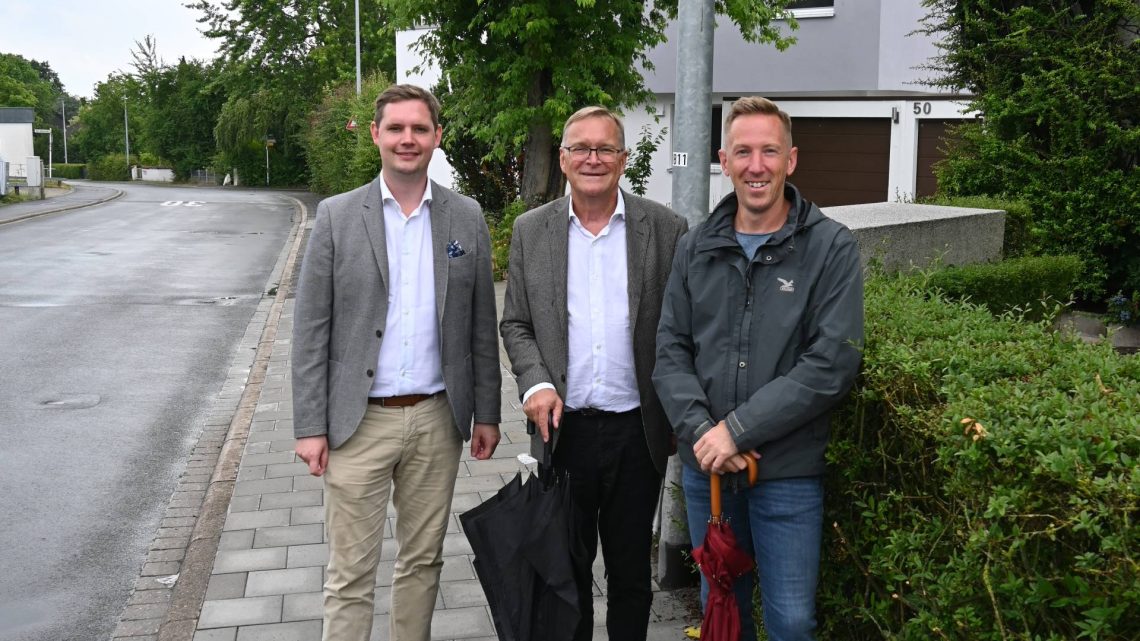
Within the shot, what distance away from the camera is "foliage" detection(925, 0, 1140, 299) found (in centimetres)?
1136

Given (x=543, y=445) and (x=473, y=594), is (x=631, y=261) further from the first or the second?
(x=473, y=594)

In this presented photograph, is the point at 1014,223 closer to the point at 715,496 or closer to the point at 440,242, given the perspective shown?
the point at 440,242

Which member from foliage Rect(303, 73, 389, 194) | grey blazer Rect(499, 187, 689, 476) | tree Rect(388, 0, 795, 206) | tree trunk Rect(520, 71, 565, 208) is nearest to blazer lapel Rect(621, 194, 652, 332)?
grey blazer Rect(499, 187, 689, 476)

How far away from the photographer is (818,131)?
22.3 meters

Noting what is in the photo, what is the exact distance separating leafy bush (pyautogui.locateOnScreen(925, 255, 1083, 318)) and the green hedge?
414cm

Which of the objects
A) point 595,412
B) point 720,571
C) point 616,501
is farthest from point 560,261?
point 720,571

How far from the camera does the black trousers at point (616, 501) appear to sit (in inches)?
150

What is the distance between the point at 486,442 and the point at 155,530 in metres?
3.20

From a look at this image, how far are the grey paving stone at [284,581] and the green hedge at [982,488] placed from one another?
2.57 metres

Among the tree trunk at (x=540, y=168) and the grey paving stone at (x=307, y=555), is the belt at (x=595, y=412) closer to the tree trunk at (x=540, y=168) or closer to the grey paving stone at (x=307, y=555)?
the grey paving stone at (x=307, y=555)

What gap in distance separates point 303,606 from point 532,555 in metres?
1.76

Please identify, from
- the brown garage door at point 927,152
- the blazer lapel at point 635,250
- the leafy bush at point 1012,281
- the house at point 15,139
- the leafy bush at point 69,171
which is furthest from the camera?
the leafy bush at point 69,171

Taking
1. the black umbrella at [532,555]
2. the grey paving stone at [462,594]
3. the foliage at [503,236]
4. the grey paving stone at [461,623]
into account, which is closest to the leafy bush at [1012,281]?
the grey paving stone at [462,594]

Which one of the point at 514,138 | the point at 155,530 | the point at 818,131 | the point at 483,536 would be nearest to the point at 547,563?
the point at 483,536
